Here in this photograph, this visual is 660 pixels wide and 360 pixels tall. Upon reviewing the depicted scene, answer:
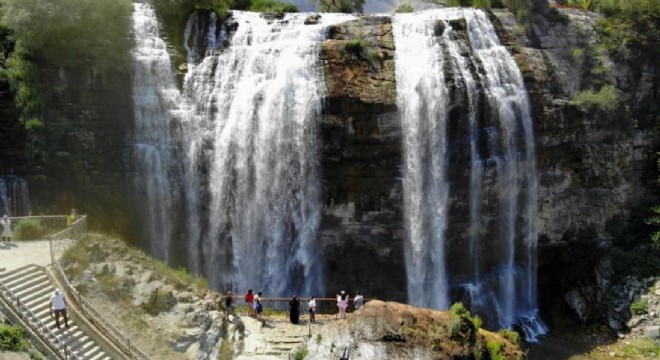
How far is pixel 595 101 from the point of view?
3309 centimetres

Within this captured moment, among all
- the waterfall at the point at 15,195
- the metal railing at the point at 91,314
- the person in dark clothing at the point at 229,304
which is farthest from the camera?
the waterfall at the point at 15,195

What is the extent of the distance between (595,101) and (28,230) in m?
29.6

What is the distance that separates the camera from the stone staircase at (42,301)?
18078 millimetres

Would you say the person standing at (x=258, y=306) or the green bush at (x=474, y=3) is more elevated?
the green bush at (x=474, y=3)

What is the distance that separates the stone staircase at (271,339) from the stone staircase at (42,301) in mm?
4817

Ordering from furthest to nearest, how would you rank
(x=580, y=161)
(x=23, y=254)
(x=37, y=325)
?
(x=580, y=161)
(x=23, y=254)
(x=37, y=325)

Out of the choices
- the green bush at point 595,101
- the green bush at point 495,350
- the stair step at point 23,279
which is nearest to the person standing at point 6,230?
the stair step at point 23,279

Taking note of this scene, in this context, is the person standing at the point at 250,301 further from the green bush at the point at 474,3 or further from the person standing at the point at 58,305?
the green bush at the point at 474,3

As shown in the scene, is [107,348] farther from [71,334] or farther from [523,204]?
[523,204]

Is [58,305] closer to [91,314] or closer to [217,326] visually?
[91,314]

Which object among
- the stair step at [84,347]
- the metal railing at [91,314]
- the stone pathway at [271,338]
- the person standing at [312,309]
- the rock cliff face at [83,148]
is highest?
the rock cliff face at [83,148]

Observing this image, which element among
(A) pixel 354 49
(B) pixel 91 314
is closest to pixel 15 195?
(B) pixel 91 314

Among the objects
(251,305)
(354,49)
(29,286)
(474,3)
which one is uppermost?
(474,3)

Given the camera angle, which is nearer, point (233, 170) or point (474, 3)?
point (233, 170)
